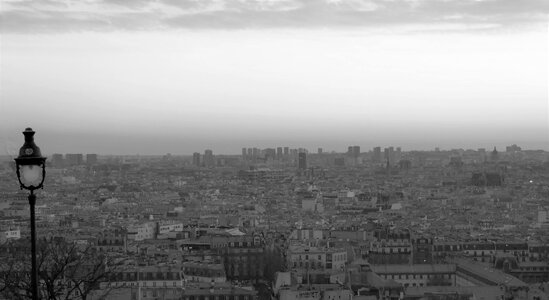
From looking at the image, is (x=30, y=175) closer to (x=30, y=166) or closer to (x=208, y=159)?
(x=30, y=166)

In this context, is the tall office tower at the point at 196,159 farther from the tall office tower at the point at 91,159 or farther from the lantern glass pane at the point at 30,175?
the lantern glass pane at the point at 30,175

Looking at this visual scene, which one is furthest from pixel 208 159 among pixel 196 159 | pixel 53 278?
pixel 53 278

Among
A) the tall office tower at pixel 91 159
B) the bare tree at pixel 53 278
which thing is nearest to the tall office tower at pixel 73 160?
the tall office tower at pixel 91 159

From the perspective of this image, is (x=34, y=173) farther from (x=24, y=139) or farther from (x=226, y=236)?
(x=226, y=236)

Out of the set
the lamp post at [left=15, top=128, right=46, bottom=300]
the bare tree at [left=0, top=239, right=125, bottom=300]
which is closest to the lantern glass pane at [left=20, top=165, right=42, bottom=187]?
the lamp post at [left=15, top=128, right=46, bottom=300]

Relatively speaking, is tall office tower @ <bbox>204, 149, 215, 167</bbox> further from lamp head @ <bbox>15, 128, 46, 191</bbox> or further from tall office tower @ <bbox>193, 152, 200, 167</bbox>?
lamp head @ <bbox>15, 128, 46, 191</bbox>

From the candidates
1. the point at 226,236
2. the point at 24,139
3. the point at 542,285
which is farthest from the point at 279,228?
the point at 24,139

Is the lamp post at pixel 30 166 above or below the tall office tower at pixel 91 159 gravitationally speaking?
above

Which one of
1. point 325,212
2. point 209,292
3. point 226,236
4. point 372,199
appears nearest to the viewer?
point 209,292

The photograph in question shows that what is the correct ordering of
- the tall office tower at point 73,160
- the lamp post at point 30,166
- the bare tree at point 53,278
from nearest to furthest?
the lamp post at point 30,166 → the bare tree at point 53,278 → the tall office tower at point 73,160
